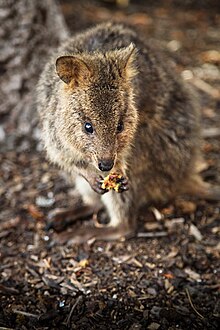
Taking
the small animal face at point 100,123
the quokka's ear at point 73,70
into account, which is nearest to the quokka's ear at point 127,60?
the small animal face at point 100,123

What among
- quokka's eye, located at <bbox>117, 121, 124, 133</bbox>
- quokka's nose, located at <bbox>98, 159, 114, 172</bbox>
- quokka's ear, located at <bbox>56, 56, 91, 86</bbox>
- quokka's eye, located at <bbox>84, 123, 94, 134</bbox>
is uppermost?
quokka's ear, located at <bbox>56, 56, 91, 86</bbox>

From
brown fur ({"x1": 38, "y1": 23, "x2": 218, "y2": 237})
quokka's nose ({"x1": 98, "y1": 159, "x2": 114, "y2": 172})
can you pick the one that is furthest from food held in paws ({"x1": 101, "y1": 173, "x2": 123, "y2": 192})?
quokka's nose ({"x1": 98, "y1": 159, "x2": 114, "y2": 172})

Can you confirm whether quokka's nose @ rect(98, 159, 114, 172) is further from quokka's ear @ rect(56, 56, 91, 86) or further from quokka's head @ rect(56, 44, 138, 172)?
quokka's ear @ rect(56, 56, 91, 86)

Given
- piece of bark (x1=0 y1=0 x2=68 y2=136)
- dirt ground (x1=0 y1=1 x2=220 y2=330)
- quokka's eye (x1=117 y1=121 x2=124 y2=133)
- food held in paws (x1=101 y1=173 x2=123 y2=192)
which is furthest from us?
piece of bark (x1=0 y1=0 x2=68 y2=136)

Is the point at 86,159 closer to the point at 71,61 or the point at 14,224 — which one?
the point at 71,61

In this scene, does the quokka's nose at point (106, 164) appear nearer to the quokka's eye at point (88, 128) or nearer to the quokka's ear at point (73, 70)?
the quokka's eye at point (88, 128)

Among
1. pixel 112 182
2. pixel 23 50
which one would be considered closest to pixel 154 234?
pixel 112 182

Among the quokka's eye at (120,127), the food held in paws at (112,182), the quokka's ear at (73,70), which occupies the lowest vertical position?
the food held in paws at (112,182)
